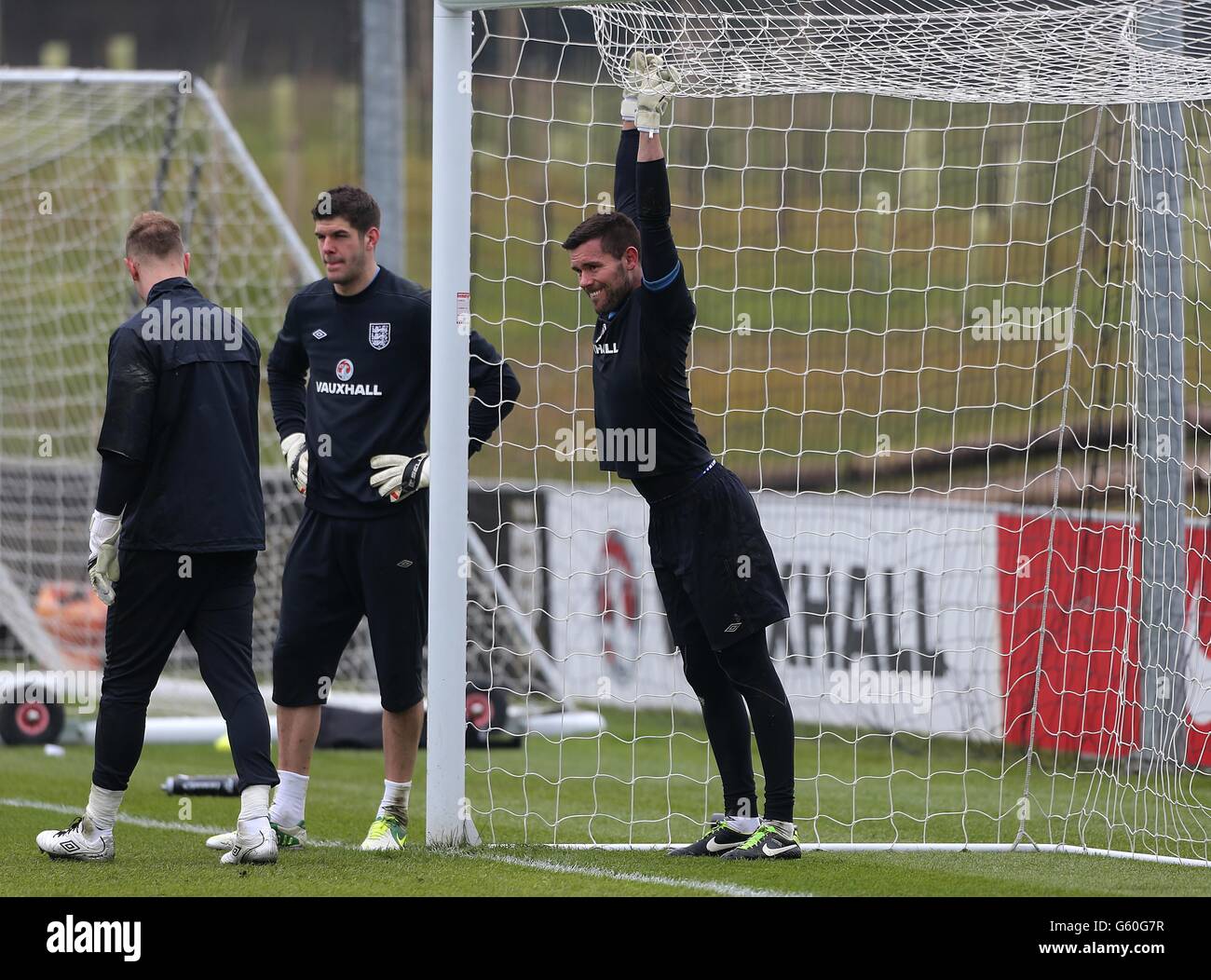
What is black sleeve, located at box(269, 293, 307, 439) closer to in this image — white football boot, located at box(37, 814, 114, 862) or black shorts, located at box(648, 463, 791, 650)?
black shorts, located at box(648, 463, 791, 650)

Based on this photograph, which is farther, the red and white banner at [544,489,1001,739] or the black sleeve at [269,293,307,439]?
the red and white banner at [544,489,1001,739]

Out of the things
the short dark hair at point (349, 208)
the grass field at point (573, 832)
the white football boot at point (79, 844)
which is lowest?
the grass field at point (573, 832)

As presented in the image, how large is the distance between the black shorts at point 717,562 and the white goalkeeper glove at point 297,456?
121 cm

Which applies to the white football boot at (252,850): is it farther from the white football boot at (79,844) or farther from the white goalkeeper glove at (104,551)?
the white goalkeeper glove at (104,551)

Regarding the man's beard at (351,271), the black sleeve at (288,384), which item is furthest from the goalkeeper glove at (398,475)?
the man's beard at (351,271)

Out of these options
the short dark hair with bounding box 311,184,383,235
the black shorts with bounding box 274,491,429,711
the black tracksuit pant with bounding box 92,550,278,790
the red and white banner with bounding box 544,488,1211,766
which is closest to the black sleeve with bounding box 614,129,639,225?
the short dark hair with bounding box 311,184,383,235

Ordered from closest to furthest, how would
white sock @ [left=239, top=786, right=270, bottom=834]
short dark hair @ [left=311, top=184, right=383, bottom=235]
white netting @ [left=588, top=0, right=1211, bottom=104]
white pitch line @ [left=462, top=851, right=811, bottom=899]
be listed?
white pitch line @ [left=462, top=851, right=811, bottom=899] → white sock @ [left=239, top=786, right=270, bottom=834] → short dark hair @ [left=311, top=184, right=383, bottom=235] → white netting @ [left=588, top=0, right=1211, bottom=104]

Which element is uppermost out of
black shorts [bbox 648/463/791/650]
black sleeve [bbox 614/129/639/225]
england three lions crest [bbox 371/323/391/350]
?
black sleeve [bbox 614/129/639/225]

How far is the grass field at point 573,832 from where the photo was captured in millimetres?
4688

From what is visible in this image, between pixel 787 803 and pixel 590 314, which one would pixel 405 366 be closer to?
pixel 787 803

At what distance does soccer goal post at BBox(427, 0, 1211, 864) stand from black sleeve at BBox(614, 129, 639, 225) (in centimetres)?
49

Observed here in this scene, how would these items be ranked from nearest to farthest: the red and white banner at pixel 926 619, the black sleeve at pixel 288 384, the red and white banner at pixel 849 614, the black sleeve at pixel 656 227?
the black sleeve at pixel 656 227
the black sleeve at pixel 288 384
the red and white banner at pixel 926 619
the red and white banner at pixel 849 614

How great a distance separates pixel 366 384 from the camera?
5.41 m

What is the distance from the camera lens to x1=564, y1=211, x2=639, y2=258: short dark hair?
201 inches
